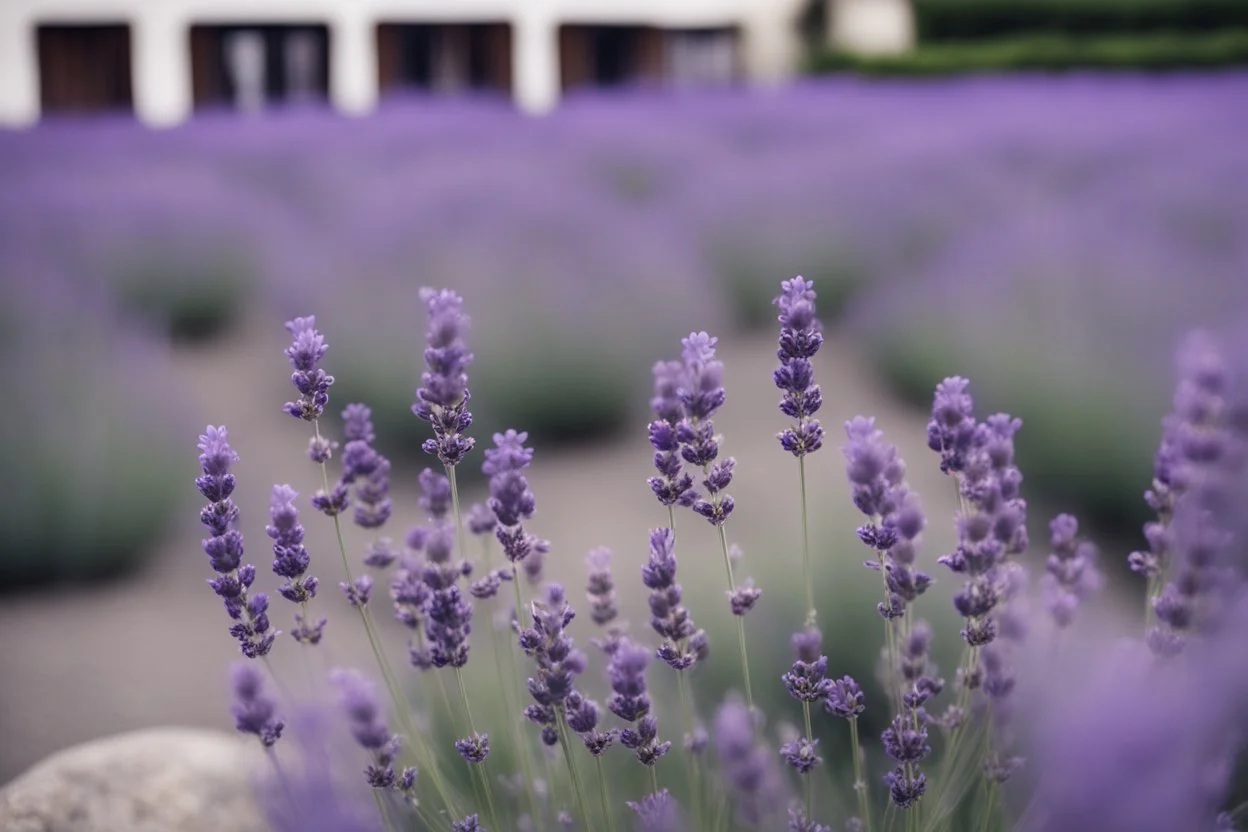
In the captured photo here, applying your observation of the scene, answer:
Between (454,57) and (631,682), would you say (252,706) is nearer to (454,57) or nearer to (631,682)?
(631,682)

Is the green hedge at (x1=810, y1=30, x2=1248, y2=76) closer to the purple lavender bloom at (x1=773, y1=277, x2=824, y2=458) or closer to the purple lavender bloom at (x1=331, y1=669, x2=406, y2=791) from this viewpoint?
the purple lavender bloom at (x1=773, y1=277, x2=824, y2=458)

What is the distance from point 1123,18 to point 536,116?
933 centimetres

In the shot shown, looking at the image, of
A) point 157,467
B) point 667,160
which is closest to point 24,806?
point 157,467

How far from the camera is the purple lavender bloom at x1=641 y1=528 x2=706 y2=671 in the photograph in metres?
0.95

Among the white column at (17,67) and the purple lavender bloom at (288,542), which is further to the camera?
the white column at (17,67)

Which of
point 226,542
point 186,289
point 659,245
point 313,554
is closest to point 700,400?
point 226,542

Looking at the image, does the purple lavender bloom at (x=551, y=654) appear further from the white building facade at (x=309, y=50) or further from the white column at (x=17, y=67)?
the white column at (x=17, y=67)

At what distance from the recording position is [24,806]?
137cm

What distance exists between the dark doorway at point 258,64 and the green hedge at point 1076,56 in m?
6.35

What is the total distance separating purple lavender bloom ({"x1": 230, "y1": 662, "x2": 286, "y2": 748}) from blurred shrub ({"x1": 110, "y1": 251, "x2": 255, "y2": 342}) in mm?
3666

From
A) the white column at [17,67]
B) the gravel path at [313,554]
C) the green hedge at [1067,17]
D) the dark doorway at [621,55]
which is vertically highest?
the green hedge at [1067,17]

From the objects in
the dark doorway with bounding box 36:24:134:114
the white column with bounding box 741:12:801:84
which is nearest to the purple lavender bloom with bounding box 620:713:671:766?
the dark doorway with bounding box 36:24:134:114

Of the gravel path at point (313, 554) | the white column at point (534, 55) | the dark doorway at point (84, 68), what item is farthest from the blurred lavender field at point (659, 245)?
the white column at point (534, 55)

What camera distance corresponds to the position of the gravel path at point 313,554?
198cm
